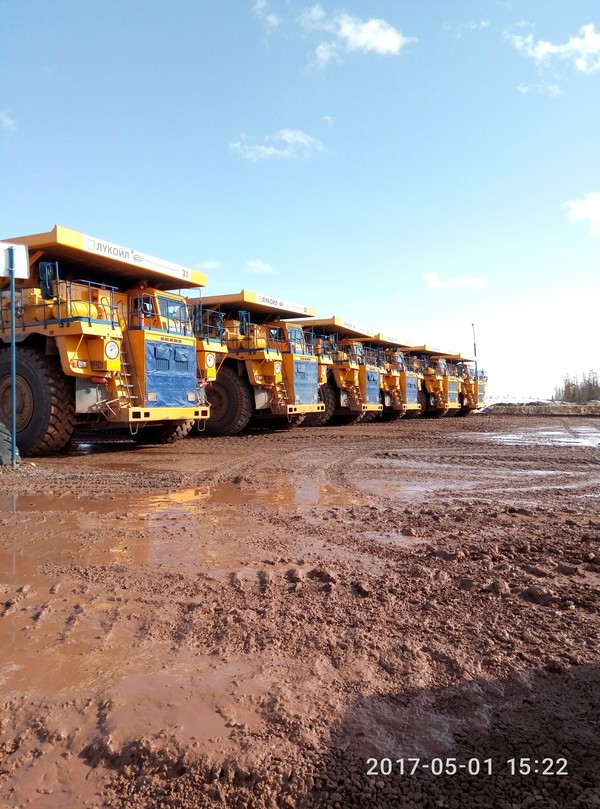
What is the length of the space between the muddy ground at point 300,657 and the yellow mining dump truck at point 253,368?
942 cm

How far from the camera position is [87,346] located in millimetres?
9703

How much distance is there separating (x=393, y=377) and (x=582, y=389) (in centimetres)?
3901

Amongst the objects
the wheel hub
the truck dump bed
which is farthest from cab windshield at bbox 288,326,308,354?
the truck dump bed

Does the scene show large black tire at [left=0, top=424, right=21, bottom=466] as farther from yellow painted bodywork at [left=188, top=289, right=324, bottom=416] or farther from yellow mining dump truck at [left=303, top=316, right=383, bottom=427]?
yellow mining dump truck at [left=303, top=316, right=383, bottom=427]

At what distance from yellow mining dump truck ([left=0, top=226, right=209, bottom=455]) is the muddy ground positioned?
178 inches

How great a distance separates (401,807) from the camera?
162 centimetres

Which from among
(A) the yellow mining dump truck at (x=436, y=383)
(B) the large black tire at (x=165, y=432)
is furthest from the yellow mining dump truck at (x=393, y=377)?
(B) the large black tire at (x=165, y=432)

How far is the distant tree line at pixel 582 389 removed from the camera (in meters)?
53.7

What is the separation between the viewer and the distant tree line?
53.7m

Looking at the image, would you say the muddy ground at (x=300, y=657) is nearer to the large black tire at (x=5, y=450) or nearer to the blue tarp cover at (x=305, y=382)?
the large black tire at (x=5, y=450)

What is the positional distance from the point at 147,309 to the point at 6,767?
969 centimetres

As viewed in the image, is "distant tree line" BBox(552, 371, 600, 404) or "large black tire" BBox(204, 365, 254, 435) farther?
"distant tree line" BBox(552, 371, 600, 404)

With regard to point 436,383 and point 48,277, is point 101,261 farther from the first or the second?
point 436,383

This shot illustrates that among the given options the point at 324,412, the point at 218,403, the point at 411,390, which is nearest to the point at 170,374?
the point at 218,403
